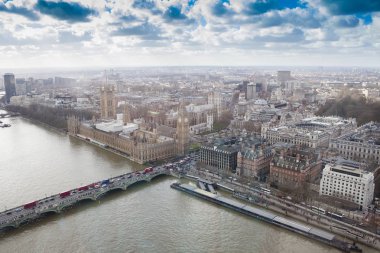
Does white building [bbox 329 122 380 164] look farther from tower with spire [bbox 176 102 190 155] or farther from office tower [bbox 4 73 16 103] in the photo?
office tower [bbox 4 73 16 103]

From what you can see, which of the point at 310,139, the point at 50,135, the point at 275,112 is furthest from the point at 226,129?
the point at 50,135

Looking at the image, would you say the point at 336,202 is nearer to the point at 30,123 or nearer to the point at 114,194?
the point at 114,194

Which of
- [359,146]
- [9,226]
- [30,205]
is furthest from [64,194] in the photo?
[359,146]

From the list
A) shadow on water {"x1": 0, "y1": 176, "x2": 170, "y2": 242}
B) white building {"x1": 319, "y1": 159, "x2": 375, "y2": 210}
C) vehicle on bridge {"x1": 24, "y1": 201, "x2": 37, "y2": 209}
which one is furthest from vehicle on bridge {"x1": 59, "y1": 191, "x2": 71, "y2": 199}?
white building {"x1": 319, "y1": 159, "x2": 375, "y2": 210}

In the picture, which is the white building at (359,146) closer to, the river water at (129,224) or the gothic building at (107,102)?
the river water at (129,224)

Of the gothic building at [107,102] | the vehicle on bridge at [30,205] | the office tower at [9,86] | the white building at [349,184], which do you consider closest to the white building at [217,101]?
the gothic building at [107,102]

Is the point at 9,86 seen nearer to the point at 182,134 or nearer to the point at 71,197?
the point at 182,134
